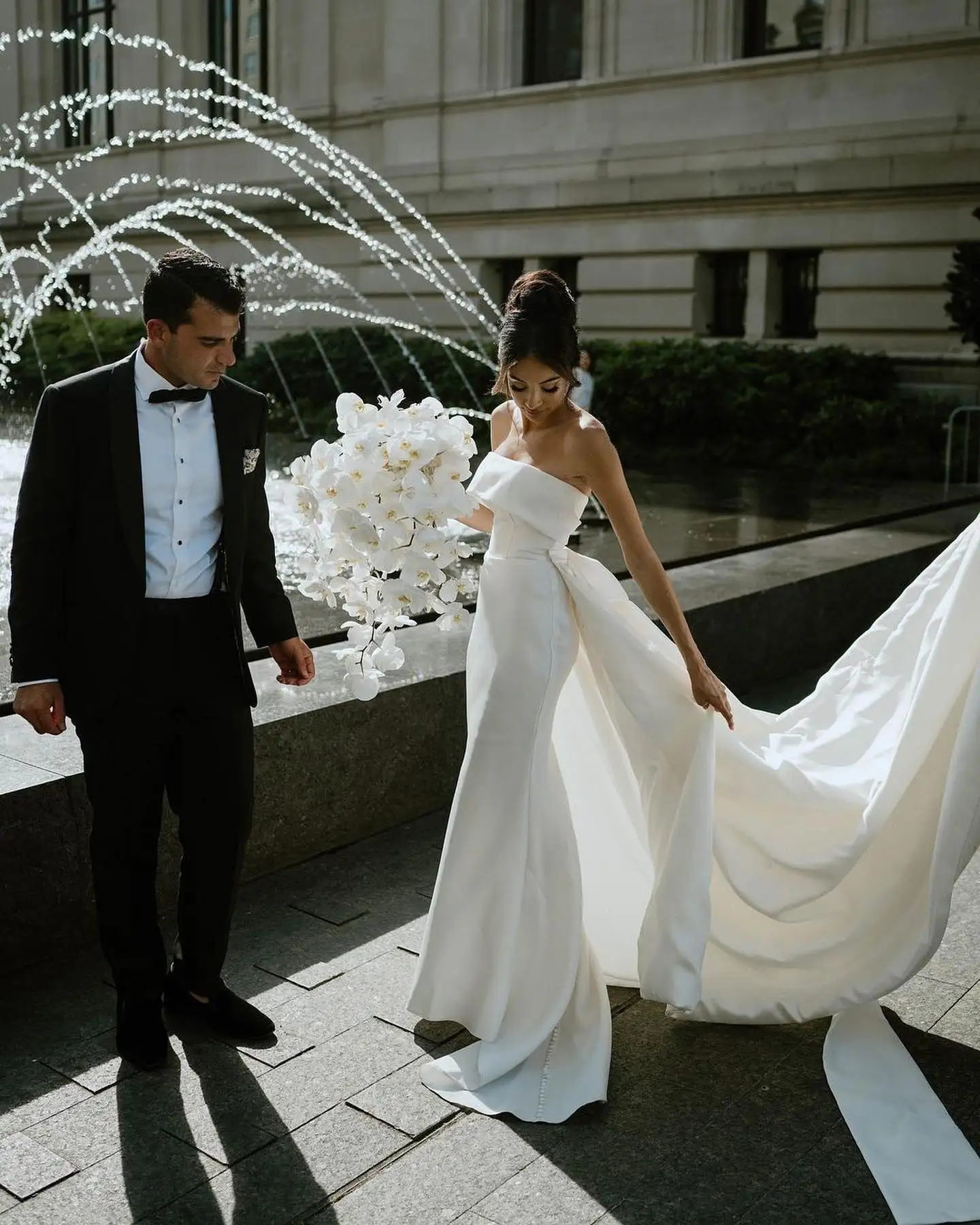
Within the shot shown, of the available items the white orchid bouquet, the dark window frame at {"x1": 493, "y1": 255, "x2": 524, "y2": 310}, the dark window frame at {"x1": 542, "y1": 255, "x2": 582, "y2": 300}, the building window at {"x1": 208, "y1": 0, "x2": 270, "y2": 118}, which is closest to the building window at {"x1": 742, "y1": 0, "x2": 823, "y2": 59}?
the dark window frame at {"x1": 542, "y1": 255, "x2": 582, "y2": 300}

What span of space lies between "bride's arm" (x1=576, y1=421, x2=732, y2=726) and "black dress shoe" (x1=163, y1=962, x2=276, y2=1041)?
5.13ft

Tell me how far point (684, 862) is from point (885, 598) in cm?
590

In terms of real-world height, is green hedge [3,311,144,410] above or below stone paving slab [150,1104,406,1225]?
above

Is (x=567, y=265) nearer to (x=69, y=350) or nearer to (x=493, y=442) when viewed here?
(x=69, y=350)

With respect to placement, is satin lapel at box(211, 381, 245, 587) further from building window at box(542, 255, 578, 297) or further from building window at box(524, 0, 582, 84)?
building window at box(524, 0, 582, 84)

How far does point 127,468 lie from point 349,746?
6.83 ft

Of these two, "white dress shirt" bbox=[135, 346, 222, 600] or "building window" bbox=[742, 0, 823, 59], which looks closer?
"white dress shirt" bbox=[135, 346, 222, 600]

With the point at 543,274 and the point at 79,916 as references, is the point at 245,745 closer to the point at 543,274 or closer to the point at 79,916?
the point at 79,916

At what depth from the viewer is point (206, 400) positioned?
12.2 feet

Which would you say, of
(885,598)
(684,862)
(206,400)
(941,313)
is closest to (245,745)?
(206,400)

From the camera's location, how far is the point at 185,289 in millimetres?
3480

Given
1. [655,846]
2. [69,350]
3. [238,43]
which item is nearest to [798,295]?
[69,350]

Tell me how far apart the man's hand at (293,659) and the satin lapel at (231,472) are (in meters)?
0.37

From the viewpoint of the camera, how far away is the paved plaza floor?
3154mm
